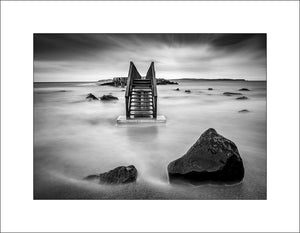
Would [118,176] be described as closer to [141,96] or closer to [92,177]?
[92,177]

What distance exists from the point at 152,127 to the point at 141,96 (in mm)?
1066

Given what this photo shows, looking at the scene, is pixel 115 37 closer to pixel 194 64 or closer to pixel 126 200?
pixel 194 64

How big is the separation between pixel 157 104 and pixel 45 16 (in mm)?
2144

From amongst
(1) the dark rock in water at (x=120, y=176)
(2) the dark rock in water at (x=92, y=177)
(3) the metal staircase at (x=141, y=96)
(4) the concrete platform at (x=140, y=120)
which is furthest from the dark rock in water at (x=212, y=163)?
(3) the metal staircase at (x=141, y=96)

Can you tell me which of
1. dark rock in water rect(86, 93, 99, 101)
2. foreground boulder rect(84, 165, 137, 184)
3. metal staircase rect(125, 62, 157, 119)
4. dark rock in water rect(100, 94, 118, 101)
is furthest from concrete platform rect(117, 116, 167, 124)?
foreground boulder rect(84, 165, 137, 184)

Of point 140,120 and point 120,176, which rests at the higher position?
point 140,120

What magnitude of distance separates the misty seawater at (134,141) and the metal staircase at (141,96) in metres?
0.26

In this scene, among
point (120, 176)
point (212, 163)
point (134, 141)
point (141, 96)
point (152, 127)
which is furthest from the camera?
point (141, 96)

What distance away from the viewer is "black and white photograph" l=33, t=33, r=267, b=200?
2.63 meters

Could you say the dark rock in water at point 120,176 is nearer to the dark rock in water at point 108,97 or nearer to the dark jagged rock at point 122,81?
the dark rock in water at point 108,97

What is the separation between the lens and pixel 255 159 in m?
2.84

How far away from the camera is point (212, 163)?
2.56 meters

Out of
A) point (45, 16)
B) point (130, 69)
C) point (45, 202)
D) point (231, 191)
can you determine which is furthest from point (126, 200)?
point (45, 16)

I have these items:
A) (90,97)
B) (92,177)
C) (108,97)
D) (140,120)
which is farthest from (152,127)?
(92,177)
